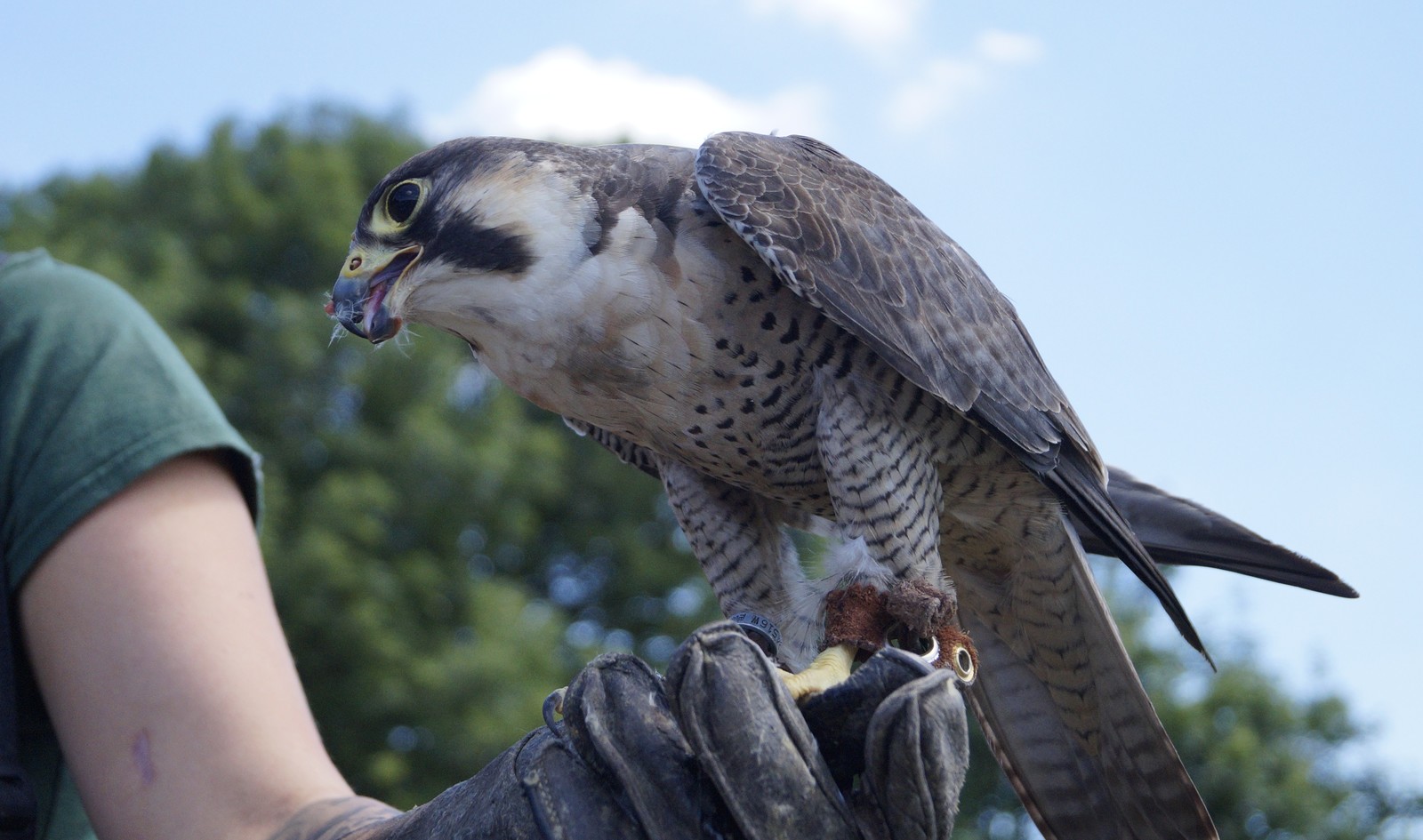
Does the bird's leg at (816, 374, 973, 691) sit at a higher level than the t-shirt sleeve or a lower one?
higher

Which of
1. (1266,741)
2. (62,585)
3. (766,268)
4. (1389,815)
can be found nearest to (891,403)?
(766,268)

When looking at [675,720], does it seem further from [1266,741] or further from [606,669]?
[1266,741]

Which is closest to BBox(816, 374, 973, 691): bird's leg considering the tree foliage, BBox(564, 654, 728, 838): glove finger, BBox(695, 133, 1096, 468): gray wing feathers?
BBox(695, 133, 1096, 468): gray wing feathers

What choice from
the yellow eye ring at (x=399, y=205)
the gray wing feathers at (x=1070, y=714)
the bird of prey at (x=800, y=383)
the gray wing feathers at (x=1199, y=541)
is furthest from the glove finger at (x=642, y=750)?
the gray wing feathers at (x=1199, y=541)

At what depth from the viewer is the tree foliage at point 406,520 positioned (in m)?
11.6

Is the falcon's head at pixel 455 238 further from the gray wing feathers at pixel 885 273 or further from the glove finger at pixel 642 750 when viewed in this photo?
the glove finger at pixel 642 750

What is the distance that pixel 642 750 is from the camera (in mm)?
1524

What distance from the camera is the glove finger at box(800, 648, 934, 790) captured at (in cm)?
151

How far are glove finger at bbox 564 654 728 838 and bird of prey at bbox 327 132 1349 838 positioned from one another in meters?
0.35

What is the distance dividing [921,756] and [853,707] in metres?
0.12

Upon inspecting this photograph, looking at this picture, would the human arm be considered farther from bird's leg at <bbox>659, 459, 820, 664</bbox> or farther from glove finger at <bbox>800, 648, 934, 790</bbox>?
glove finger at <bbox>800, 648, 934, 790</bbox>

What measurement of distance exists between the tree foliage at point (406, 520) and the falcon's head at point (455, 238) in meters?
8.81

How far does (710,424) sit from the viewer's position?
6.23 feet

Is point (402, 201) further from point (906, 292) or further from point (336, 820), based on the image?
point (336, 820)
